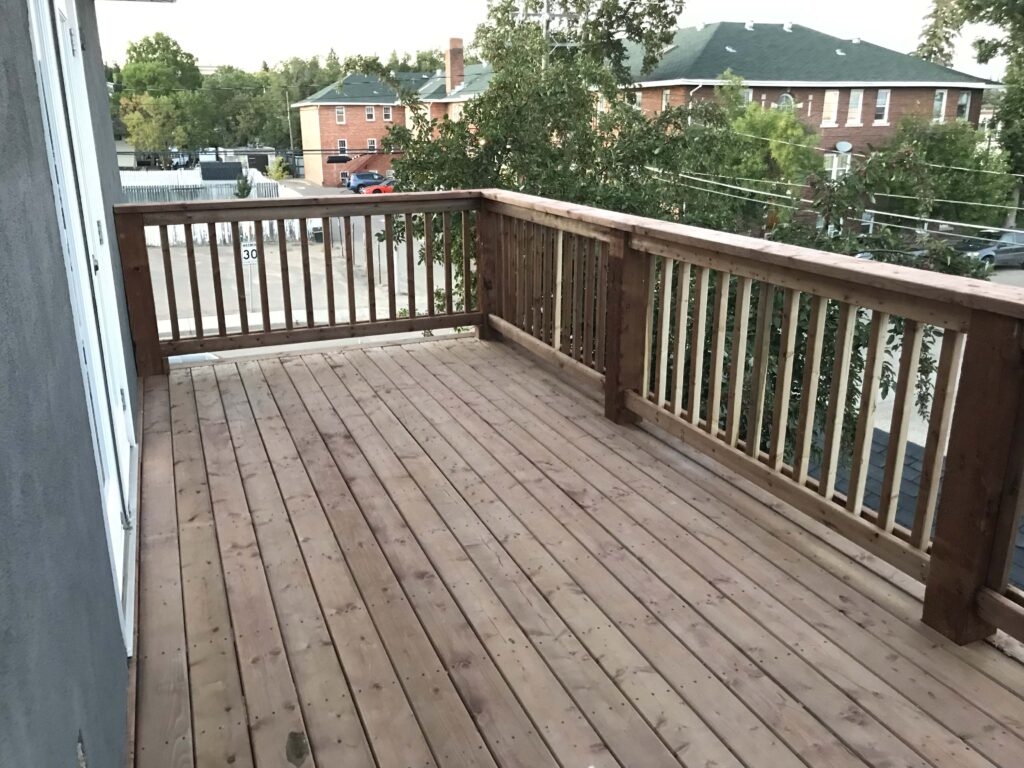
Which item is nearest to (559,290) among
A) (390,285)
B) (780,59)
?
(390,285)

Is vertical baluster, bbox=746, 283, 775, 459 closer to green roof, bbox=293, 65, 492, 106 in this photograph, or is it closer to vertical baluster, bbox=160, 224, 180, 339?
vertical baluster, bbox=160, 224, 180, 339

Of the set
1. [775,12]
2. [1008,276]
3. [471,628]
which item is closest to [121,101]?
[775,12]

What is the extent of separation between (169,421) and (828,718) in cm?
304

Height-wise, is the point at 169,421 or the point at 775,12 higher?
the point at 775,12

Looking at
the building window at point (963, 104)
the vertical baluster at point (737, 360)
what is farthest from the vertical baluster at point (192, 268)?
the building window at point (963, 104)

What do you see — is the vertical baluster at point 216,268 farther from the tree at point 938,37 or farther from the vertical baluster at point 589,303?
the tree at point 938,37

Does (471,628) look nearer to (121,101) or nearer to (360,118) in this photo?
(360,118)

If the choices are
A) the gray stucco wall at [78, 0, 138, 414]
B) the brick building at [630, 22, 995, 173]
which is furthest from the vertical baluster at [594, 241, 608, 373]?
the brick building at [630, 22, 995, 173]

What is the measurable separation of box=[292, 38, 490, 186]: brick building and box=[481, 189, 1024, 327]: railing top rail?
48.5ft

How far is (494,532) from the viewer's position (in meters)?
2.72

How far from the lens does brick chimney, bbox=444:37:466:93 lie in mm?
21297

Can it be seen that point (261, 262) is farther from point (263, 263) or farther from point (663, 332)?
point (663, 332)

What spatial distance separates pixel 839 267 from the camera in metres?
2.29

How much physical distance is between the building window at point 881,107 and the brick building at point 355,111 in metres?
13.1
